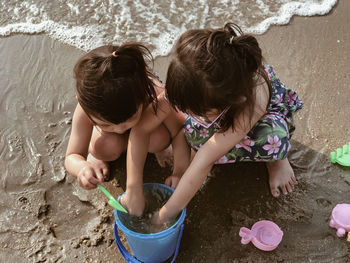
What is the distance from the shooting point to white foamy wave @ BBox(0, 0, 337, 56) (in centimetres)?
315

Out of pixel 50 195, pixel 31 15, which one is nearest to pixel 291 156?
pixel 50 195

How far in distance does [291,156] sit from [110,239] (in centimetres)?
114

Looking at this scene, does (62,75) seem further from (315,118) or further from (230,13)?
(315,118)

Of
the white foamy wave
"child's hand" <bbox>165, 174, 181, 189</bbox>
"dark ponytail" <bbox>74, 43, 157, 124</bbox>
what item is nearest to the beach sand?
"child's hand" <bbox>165, 174, 181, 189</bbox>

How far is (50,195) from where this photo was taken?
7.07 ft

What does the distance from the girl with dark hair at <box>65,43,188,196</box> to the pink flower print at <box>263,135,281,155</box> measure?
460mm

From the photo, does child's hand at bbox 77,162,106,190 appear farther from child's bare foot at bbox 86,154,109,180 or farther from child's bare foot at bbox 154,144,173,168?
child's bare foot at bbox 154,144,173,168

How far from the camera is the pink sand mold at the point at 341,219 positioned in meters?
1.88

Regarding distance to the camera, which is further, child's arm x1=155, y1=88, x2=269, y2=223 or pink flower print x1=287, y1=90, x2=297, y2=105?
pink flower print x1=287, y1=90, x2=297, y2=105

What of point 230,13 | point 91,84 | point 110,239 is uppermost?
point 91,84

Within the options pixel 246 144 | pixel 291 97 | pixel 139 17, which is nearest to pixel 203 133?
pixel 246 144

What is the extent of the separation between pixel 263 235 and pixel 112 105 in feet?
3.27

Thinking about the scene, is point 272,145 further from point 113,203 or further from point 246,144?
point 113,203

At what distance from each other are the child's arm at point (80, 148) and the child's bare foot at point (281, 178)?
0.93 metres
